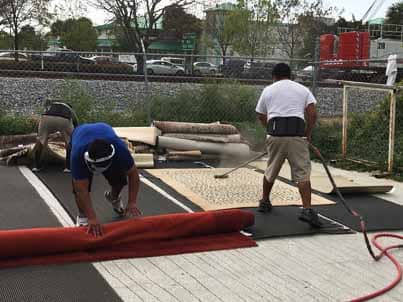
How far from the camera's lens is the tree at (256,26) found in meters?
39.8

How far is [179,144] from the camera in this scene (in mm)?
9844

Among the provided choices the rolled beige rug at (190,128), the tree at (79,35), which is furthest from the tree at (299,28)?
the rolled beige rug at (190,128)

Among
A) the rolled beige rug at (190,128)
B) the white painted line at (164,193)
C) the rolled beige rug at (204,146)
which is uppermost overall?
the rolled beige rug at (190,128)

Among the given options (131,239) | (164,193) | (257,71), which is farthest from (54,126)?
(257,71)

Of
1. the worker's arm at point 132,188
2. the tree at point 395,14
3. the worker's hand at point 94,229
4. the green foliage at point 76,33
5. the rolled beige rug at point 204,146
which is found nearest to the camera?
the worker's hand at point 94,229

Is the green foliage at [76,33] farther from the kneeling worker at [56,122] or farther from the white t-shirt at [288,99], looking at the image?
the white t-shirt at [288,99]

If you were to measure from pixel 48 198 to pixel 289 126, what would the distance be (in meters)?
2.91

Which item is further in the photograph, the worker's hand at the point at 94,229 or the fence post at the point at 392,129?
the fence post at the point at 392,129

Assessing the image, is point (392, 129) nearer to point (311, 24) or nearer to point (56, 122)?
point (56, 122)

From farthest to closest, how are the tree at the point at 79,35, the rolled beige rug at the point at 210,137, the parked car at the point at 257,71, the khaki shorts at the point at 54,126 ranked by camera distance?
the tree at the point at 79,35, the parked car at the point at 257,71, the rolled beige rug at the point at 210,137, the khaki shorts at the point at 54,126

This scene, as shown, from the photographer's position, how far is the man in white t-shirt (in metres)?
5.91

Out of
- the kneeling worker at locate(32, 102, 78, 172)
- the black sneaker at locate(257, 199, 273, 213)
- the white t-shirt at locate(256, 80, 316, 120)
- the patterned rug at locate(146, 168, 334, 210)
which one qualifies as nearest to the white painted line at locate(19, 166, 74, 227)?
the kneeling worker at locate(32, 102, 78, 172)

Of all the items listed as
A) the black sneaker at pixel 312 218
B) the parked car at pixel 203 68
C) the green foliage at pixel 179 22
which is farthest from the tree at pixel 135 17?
the black sneaker at pixel 312 218

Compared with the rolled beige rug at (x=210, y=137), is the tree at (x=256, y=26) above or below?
above
